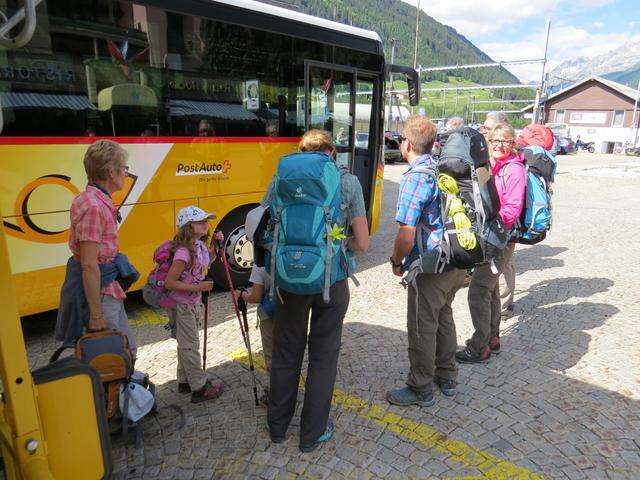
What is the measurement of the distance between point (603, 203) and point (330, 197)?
13.0 meters

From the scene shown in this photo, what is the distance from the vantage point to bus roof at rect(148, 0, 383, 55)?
4.75 metres

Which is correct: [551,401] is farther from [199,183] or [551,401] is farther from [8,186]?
[8,186]

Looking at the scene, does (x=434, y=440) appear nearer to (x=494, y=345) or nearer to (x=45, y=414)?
(x=494, y=345)

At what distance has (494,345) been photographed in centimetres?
429

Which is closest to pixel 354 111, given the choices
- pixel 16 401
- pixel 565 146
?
pixel 16 401

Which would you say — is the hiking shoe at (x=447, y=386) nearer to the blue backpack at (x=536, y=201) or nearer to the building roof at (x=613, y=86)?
the blue backpack at (x=536, y=201)

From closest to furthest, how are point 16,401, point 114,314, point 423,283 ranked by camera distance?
point 16,401, point 114,314, point 423,283

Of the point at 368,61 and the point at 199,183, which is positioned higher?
the point at 368,61

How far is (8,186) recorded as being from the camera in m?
3.88

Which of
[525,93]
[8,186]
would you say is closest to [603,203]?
[8,186]

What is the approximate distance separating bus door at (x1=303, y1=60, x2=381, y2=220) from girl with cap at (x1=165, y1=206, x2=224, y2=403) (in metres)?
3.15

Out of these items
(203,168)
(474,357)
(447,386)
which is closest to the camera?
(447,386)

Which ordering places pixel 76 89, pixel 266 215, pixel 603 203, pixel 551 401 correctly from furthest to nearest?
pixel 603 203
pixel 76 89
pixel 551 401
pixel 266 215

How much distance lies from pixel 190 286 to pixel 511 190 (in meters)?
2.63
